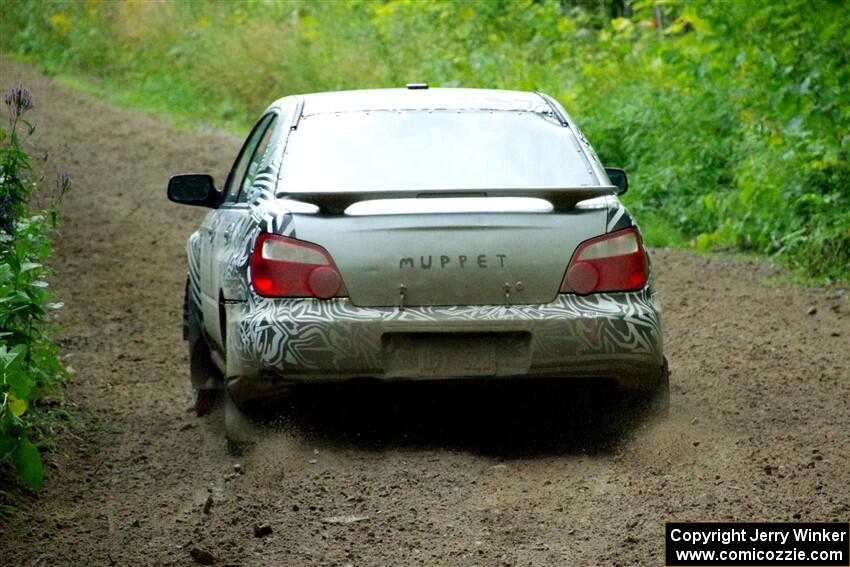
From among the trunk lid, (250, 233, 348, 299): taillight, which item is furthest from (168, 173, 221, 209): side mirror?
the trunk lid

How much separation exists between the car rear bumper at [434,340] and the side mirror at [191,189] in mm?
1587

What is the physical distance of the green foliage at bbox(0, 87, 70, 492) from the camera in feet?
16.0

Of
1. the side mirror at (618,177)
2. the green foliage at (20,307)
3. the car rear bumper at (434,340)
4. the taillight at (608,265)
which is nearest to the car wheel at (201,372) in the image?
the green foliage at (20,307)

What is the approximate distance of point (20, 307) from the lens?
566cm

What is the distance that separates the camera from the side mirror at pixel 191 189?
702 centimetres

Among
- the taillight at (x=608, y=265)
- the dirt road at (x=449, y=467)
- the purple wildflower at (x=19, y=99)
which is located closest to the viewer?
the dirt road at (x=449, y=467)

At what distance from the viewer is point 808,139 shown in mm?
11602

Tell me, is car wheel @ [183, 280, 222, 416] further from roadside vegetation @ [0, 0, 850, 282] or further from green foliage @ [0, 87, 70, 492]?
roadside vegetation @ [0, 0, 850, 282]

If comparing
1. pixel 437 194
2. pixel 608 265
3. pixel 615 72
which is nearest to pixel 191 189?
pixel 437 194

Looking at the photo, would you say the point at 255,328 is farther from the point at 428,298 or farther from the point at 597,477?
the point at 597,477

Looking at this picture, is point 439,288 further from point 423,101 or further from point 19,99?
point 19,99

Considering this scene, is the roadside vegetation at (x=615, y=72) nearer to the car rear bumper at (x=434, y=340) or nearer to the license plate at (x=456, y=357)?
the car rear bumper at (x=434, y=340)

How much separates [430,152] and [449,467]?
1361 millimetres

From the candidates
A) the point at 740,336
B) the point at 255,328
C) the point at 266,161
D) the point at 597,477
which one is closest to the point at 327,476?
the point at 255,328
